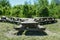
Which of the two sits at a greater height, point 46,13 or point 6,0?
point 6,0

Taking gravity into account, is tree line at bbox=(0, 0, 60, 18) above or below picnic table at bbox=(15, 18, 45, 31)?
below

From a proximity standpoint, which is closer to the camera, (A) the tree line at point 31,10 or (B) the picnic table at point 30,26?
(B) the picnic table at point 30,26

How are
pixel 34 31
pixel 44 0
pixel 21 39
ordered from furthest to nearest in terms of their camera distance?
1. pixel 44 0
2. pixel 34 31
3. pixel 21 39

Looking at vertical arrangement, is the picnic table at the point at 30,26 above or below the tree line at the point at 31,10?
above

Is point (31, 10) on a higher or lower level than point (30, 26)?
lower

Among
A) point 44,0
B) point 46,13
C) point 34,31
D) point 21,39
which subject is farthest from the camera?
point 44,0

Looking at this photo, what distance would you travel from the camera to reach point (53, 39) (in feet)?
41.9

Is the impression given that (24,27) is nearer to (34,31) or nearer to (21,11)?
(34,31)

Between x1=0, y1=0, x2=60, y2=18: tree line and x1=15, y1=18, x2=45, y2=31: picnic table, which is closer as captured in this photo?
x1=15, y1=18, x2=45, y2=31: picnic table

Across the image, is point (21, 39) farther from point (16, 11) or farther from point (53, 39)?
point (16, 11)

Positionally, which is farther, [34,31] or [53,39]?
[34,31]

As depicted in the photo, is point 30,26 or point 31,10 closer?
point 30,26

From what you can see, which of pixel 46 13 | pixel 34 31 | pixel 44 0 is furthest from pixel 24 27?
pixel 44 0

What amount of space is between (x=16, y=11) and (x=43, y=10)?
9258 millimetres
